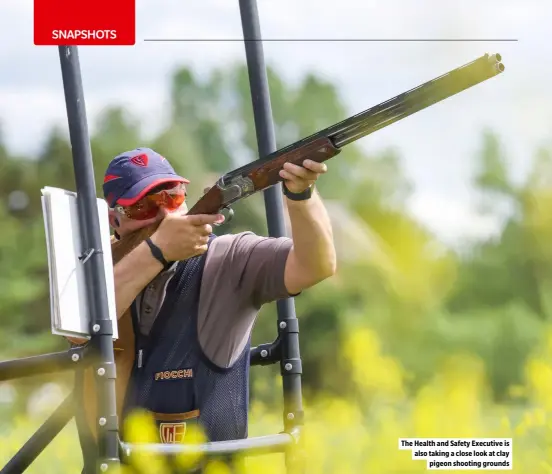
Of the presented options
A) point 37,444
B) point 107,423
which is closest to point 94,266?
point 107,423

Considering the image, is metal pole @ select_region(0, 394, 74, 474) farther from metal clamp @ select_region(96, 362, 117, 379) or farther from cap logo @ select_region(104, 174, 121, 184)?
cap logo @ select_region(104, 174, 121, 184)

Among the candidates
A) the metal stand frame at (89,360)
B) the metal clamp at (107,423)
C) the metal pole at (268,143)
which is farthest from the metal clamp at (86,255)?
the metal pole at (268,143)

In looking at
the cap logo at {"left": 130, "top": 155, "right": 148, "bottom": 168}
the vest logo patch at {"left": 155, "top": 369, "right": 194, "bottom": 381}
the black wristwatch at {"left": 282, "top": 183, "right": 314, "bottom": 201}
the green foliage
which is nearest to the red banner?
the cap logo at {"left": 130, "top": 155, "right": 148, "bottom": 168}

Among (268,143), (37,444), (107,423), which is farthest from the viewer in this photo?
(268,143)

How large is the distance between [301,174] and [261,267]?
15.3 inches

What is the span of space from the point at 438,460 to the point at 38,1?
70.1 inches

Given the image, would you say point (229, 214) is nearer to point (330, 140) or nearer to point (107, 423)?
point (330, 140)

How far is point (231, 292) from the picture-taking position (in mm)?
3980

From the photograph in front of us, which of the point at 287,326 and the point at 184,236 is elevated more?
the point at 184,236

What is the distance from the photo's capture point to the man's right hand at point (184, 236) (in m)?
3.88

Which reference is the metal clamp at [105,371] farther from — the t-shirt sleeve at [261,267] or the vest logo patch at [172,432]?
the t-shirt sleeve at [261,267]

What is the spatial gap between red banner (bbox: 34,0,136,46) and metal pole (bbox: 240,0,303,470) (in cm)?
38

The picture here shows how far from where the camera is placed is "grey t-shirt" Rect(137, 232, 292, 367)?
3.96 m

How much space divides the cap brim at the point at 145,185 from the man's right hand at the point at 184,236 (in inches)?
5.4
